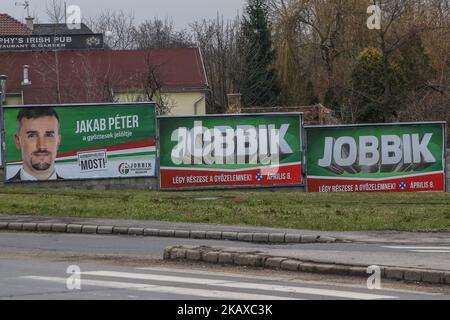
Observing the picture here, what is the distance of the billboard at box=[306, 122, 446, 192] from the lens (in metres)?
31.9

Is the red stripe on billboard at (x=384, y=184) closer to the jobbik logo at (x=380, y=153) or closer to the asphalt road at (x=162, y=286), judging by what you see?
the jobbik logo at (x=380, y=153)

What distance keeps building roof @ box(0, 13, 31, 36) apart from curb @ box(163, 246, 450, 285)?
5974cm

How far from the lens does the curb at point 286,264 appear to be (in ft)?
39.2

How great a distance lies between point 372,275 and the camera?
12.3 m

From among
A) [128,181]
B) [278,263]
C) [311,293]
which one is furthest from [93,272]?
[128,181]

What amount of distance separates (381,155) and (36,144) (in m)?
12.2

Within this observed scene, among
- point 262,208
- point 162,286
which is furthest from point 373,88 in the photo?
point 162,286

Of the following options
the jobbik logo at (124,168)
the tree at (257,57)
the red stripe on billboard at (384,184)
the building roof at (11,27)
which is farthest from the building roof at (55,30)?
the red stripe on billboard at (384,184)

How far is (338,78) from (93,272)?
44.4 metres

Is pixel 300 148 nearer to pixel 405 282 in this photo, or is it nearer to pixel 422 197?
pixel 422 197

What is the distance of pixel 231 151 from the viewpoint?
1240 inches

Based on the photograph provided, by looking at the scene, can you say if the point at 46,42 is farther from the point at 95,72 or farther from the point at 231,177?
the point at 231,177

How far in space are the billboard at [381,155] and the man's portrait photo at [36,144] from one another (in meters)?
9.04

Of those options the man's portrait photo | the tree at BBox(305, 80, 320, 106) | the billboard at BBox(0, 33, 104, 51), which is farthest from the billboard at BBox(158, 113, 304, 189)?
the billboard at BBox(0, 33, 104, 51)
